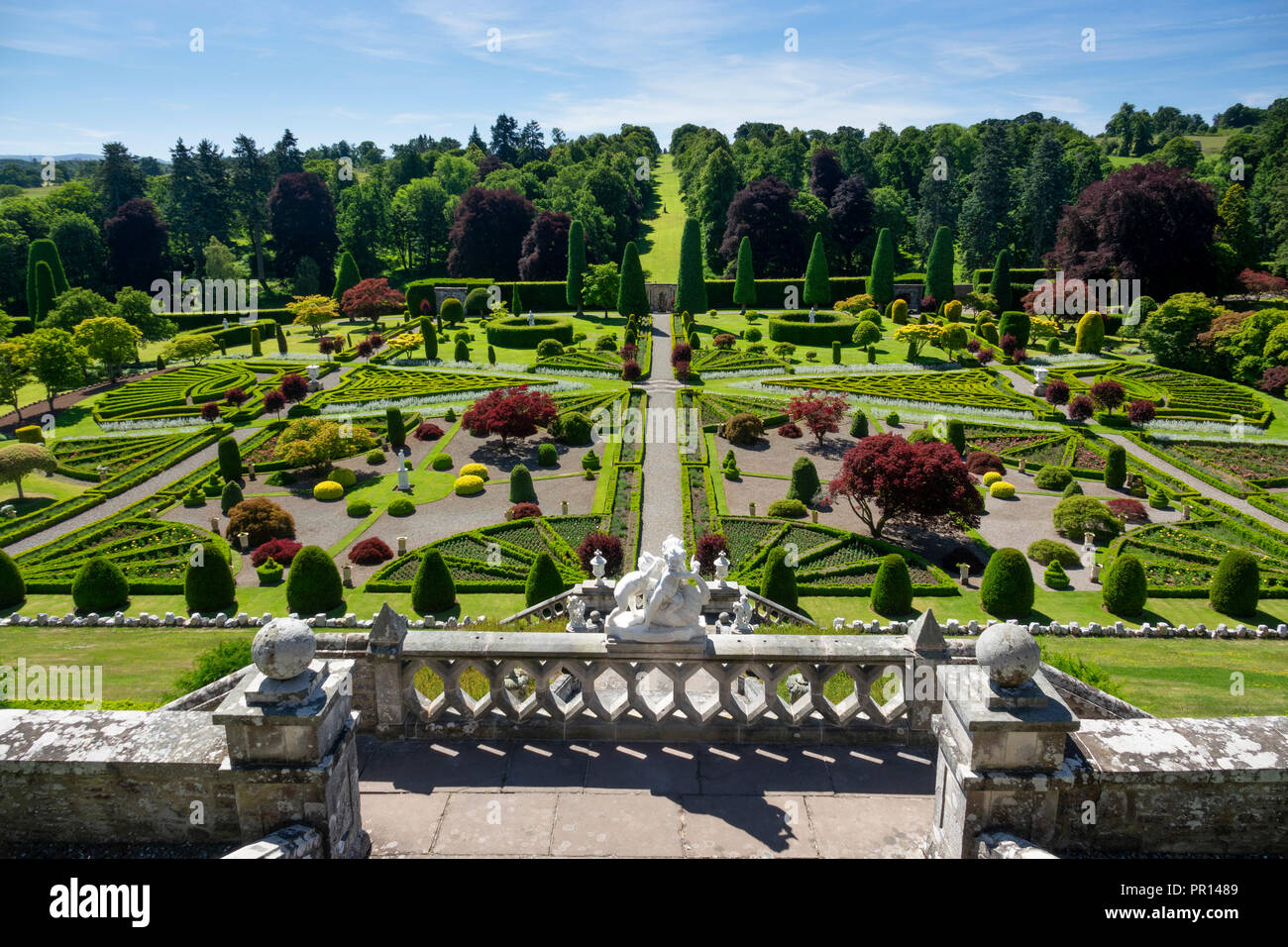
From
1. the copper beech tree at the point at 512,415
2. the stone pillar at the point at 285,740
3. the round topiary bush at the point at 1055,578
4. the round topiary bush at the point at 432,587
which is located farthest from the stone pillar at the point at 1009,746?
the copper beech tree at the point at 512,415

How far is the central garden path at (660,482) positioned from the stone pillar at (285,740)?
70.0 feet

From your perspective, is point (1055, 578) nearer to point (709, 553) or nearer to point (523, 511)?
point (709, 553)

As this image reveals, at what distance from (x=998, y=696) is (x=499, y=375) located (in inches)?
1993

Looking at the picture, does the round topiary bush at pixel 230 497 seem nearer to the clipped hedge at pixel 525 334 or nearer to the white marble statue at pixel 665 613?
the white marble statue at pixel 665 613

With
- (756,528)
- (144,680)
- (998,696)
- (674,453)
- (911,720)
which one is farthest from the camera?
(674,453)

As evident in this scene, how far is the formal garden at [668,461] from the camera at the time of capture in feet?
83.0

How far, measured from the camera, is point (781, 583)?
82.8 feet

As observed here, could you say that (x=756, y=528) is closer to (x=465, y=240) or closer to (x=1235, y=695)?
(x=1235, y=695)

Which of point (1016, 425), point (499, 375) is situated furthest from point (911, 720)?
point (499, 375)

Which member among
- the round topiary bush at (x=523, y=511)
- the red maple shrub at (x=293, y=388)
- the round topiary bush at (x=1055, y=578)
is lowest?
the round topiary bush at (x=1055, y=578)

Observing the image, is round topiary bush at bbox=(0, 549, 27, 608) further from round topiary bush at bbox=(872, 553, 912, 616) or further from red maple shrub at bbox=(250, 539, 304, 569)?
round topiary bush at bbox=(872, 553, 912, 616)

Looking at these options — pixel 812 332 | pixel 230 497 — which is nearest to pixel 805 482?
pixel 230 497

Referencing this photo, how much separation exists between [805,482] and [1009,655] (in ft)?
86.8

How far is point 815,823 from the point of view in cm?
895
